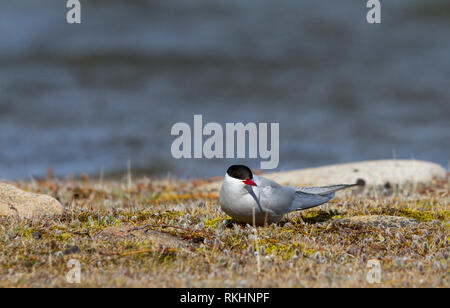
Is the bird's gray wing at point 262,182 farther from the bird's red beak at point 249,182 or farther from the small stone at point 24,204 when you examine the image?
the small stone at point 24,204

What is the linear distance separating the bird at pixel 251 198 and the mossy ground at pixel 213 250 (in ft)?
0.47

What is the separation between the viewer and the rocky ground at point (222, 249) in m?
4.53

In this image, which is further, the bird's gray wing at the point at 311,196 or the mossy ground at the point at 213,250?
the bird's gray wing at the point at 311,196

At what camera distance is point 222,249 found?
5.29 meters

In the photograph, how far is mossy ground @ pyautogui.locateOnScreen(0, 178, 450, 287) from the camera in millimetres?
4520

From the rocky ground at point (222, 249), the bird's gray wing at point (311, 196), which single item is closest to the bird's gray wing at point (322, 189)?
the bird's gray wing at point (311, 196)

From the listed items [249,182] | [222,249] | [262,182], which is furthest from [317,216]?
[222,249]

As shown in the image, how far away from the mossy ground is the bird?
14cm

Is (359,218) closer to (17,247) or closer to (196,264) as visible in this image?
(196,264)

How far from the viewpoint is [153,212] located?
22.0ft

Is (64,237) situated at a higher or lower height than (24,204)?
lower

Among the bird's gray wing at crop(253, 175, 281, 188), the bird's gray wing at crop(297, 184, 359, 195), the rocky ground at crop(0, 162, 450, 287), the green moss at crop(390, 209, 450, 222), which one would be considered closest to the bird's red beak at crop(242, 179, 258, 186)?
the bird's gray wing at crop(253, 175, 281, 188)

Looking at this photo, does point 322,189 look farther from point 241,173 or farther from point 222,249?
point 222,249

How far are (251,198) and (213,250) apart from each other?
0.72m
